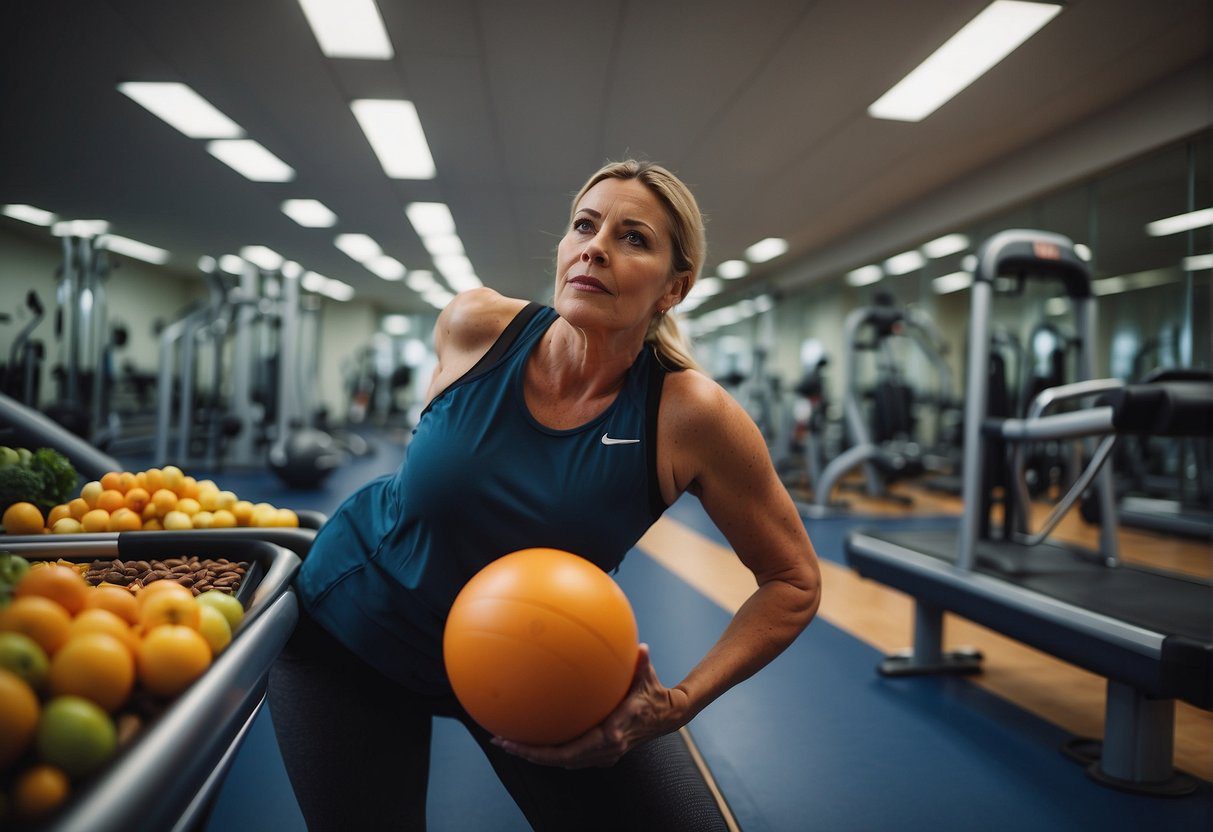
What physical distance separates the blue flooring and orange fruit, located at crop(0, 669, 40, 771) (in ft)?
4.05

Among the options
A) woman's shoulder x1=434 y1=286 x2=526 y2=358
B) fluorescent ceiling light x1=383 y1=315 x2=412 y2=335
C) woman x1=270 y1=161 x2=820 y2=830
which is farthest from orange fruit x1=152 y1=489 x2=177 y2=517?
fluorescent ceiling light x1=383 y1=315 x2=412 y2=335

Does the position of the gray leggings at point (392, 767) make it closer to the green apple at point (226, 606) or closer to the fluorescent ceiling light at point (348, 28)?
the green apple at point (226, 606)

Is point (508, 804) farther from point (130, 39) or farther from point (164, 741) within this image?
point (130, 39)

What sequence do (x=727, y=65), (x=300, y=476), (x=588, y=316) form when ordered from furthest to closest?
(x=300, y=476) < (x=727, y=65) < (x=588, y=316)

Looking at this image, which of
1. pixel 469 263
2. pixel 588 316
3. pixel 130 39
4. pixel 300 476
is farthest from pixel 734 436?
pixel 469 263

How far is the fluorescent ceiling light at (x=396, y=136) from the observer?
5.07 m

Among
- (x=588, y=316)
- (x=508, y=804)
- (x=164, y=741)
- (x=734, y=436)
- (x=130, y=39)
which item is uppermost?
(x=130, y=39)

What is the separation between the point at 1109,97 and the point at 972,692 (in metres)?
4.60

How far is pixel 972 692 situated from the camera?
2.33 meters

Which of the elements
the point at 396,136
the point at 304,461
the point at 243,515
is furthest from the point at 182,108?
the point at 243,515

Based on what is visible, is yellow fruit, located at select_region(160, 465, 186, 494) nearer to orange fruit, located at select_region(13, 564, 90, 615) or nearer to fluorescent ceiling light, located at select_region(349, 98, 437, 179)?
orange fruit, located at select_region(13, 564, 90, 615)

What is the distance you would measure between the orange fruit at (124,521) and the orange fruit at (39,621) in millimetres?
727

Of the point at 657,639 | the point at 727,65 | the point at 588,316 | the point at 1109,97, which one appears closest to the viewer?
the point at 588,316

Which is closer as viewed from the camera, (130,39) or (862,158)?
(130,39)
